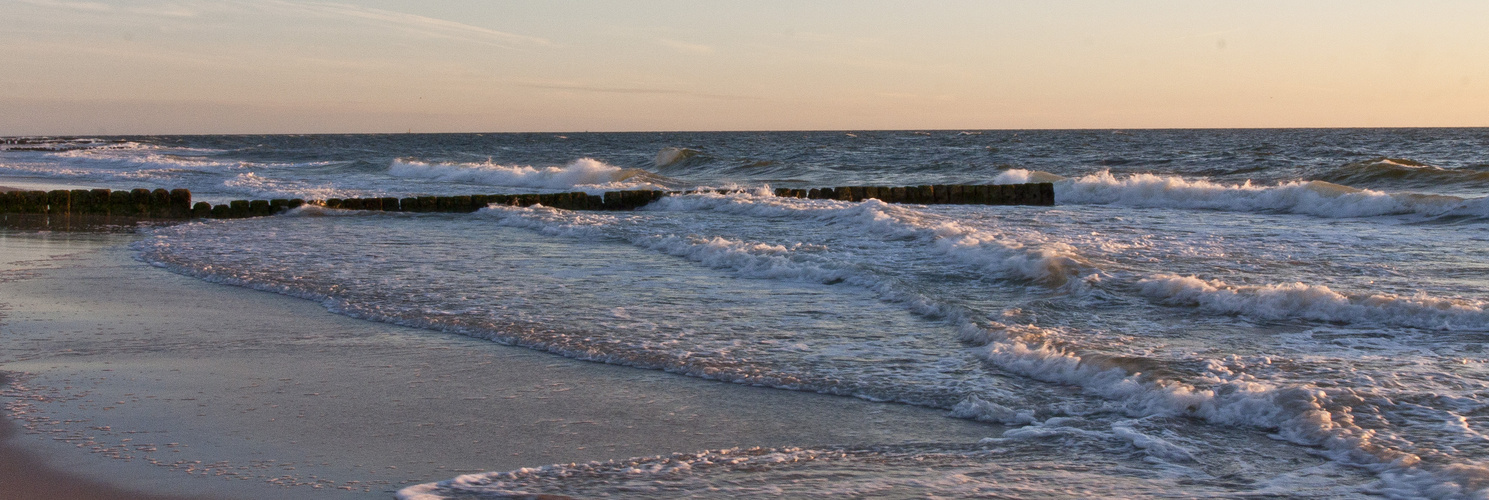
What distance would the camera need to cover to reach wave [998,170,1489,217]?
16.5 meters

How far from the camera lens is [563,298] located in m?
A: 8.46

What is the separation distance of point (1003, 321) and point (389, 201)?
14.2m

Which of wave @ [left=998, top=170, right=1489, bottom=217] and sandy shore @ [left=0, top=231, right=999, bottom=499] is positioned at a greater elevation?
wave @ [left=998, top=170, right=1489, bottom=217]

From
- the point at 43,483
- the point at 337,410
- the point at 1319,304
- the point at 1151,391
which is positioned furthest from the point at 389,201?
the point at 1151,391

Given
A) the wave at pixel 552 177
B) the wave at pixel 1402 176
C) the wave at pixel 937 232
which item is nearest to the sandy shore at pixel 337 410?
the wave at pixel 937 232

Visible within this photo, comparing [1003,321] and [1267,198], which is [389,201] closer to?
[1003,321]

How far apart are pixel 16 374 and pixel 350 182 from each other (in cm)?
2706

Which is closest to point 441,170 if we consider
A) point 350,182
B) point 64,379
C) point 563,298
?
point 350,182

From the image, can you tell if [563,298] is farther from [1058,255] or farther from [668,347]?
[1058,255]

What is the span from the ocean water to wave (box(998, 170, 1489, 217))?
5.7 inches

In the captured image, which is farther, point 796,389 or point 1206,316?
point 1206,316

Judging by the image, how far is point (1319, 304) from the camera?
7488mm

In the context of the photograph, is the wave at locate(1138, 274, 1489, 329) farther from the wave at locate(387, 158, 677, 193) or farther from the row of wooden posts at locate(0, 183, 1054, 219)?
the wave at locate(387, 158, 677, 193)

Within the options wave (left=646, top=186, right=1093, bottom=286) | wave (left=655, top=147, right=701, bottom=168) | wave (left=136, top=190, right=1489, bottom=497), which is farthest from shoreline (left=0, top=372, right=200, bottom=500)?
wave (left=655, top=147, right=701, bottom=168)
